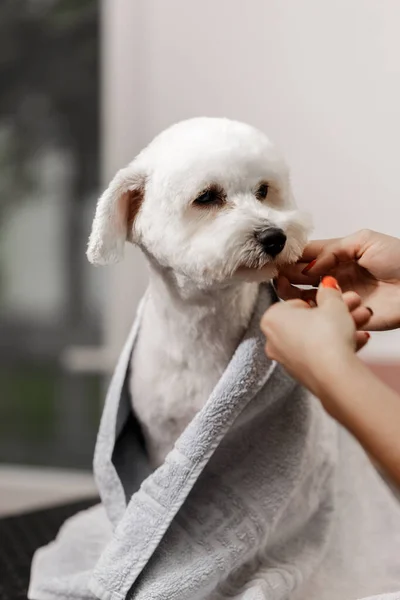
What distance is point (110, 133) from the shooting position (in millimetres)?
1517

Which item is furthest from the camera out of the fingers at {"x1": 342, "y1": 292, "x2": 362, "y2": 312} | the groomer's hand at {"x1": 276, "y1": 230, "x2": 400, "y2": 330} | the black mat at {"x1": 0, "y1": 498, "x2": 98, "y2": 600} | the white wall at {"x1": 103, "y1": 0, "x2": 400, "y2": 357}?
the white wall at {"x1": 103, "y1": 0, "x2": 400, "y2": 357}

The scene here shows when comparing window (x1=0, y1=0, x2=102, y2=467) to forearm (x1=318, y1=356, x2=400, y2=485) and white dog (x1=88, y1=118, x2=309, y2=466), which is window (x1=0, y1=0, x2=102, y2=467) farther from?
forearm (x1=318, y1=356, x2=400, y2=485)

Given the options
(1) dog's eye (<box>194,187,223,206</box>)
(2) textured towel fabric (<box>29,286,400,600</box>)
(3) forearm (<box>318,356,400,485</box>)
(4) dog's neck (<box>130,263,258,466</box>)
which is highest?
(1) dog's eye (<box>194,187,223,206</box>)

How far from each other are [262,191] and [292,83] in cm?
56

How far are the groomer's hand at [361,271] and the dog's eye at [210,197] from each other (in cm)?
11

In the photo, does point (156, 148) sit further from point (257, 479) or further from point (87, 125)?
point (87, 125)

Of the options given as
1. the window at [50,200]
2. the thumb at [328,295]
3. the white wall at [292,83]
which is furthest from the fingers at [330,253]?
the window at [50,200]

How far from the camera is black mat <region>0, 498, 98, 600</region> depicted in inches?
39.7

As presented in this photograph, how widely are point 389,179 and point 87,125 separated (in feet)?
2.53

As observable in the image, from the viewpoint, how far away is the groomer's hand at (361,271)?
0.75 meters

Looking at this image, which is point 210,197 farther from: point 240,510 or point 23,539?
point 23,539

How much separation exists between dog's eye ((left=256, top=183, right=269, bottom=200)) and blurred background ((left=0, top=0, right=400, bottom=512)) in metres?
0.45

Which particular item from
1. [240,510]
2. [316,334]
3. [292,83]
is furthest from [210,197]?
[292,83]

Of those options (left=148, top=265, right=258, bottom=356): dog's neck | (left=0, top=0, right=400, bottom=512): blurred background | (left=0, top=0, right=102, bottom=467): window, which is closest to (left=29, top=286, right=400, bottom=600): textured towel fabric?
(left=148, top=265, right=258, bottom=356): dog's neck
